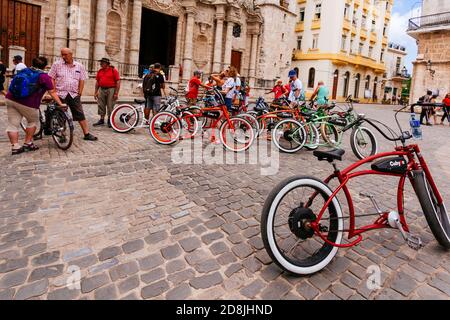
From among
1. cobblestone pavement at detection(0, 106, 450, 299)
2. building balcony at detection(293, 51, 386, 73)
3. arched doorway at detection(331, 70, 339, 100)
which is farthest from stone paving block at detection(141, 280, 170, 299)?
arched doorway at detection(331, 70, 339, 100)

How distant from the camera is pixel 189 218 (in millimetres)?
3713

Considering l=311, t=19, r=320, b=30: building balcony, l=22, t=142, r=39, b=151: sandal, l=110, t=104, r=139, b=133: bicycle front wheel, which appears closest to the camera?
l=22, t=142, r=39, b=151: sandal

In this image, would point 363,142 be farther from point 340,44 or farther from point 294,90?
point 340,44

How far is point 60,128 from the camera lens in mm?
6465

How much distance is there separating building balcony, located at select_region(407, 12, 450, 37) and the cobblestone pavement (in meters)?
26.9

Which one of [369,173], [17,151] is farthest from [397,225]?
[17,151]

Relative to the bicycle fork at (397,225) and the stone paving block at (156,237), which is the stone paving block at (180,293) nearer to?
the stone paving block at (156,237)

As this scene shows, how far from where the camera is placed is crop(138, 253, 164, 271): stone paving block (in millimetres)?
2730

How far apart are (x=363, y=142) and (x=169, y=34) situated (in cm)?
2205

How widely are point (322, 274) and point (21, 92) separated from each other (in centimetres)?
561

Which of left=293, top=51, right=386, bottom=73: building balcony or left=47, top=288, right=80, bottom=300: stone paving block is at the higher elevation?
left=293, top=51, right=386, bottom=73: building balcony

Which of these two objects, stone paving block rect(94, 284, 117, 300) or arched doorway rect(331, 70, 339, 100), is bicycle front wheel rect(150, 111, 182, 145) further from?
arched doorway rect(331, 70, 339, 100)
